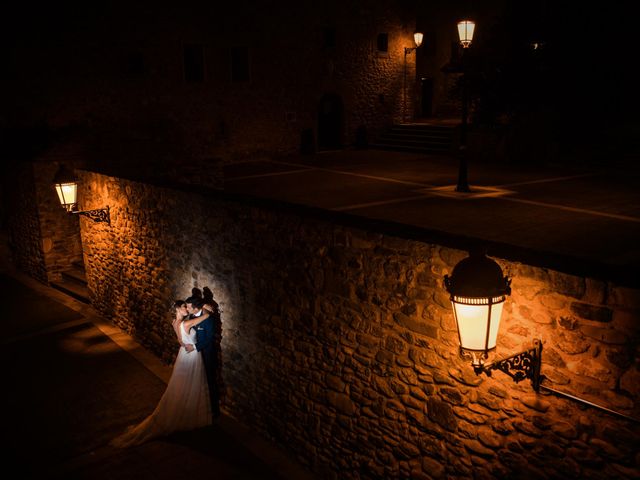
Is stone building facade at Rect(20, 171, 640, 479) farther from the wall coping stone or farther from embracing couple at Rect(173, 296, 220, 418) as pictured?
embracing couple at Rect(173, 296, 220, 418)

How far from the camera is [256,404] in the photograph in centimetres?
716

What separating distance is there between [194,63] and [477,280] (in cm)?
1520

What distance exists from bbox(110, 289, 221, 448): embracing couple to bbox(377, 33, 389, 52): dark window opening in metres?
16.3

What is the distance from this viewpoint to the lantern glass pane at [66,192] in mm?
9526

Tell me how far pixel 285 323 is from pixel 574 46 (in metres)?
10.8

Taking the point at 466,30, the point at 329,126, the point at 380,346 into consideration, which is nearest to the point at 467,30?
the point at 466,30

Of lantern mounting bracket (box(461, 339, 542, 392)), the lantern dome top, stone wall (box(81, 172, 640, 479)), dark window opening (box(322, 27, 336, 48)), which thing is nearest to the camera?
the lantern dome top

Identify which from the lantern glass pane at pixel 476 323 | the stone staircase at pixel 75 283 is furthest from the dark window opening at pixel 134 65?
the lantern glass pane at pixel 476 323

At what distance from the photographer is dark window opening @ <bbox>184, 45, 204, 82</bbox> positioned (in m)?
16.7

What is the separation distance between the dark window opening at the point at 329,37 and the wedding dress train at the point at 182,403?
14836mm

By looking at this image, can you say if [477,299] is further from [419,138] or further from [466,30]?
[419,138]

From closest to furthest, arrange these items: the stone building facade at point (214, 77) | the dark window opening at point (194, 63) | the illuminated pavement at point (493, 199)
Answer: the illuminated pavement at point (493, 199), the stone building facade at point (214, 77), the dark window opening at point (194, 63)

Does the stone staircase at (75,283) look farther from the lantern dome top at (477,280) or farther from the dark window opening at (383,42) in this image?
the dark window opening at (383,42)

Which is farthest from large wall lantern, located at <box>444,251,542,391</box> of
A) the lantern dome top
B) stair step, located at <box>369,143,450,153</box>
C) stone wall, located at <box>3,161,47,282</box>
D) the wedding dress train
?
stair step, located at <box>369,143,450,153</box>
